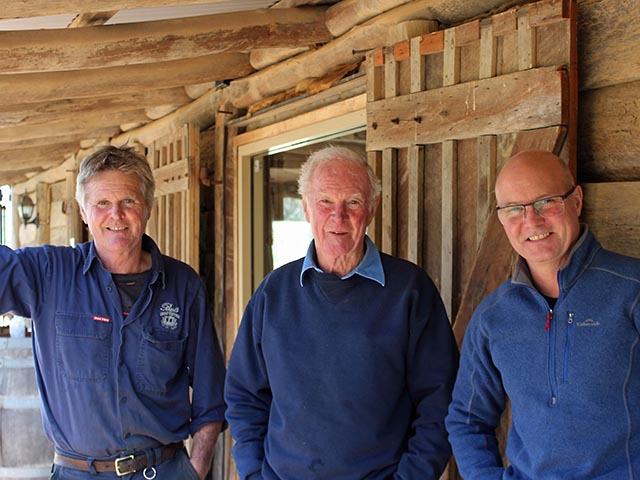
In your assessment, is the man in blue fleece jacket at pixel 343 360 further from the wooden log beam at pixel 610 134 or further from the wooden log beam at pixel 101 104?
the wooden log beam at pixel 101 104

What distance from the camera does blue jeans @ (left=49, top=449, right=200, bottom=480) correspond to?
7.21ft

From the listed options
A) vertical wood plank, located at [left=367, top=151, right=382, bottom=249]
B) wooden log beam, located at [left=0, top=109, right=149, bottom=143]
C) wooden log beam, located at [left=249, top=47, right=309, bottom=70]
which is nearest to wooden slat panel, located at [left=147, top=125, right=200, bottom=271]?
wooden log beam, located at [left=0, top=109, right=149, bottom=143]

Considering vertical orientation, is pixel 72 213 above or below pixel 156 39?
below

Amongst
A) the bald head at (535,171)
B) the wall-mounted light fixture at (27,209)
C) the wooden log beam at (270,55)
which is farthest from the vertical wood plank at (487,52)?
the wall-mounted light fixture at (27,209)

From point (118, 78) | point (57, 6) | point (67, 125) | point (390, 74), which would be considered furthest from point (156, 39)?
point (67, 125)

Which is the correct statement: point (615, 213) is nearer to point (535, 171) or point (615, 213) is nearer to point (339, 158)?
point (535, 171)

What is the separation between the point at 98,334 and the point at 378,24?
1.65 m

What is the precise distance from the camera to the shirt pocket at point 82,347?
7.23ft

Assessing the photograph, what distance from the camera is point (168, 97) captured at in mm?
4895

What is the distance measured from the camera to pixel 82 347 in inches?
87.0

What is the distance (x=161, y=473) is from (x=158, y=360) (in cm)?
34

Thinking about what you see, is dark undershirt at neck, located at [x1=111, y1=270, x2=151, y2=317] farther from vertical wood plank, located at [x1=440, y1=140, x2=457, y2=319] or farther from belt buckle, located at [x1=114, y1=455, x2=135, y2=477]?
vertical wood plank, located at [x1=440, y1=140, x2=457, y2=319]

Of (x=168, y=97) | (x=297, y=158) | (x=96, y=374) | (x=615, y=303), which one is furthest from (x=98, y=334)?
(x=168, y=97)

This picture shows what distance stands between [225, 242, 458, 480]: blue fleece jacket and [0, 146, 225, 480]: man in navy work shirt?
0.33m
